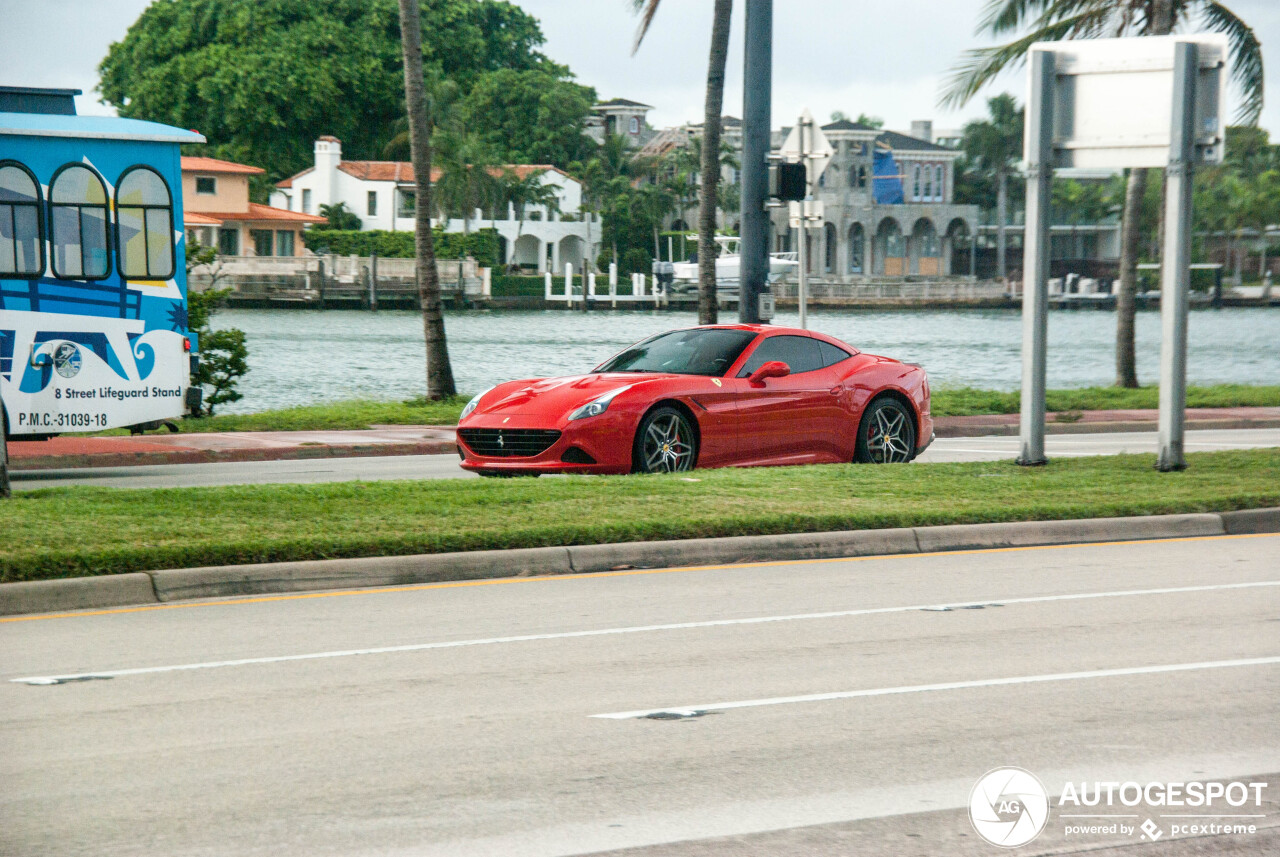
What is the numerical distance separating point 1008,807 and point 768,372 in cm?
891

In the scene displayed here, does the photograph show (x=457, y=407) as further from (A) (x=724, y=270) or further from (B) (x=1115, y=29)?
(A) (x=724, y=270)

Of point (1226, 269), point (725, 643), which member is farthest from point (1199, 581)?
point (1226, 269)

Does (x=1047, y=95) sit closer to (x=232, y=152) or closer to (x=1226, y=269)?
(x=232, y=152)

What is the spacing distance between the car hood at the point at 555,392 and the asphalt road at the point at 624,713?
→ 12.4 ft

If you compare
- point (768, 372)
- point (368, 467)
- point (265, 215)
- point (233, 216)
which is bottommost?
point (368, 467)

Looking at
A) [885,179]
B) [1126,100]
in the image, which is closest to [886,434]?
[1126,100]

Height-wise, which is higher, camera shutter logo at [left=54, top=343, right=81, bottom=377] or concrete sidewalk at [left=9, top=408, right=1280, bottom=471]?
camera shutter logo at [left=54, top=343, right=81, bottom=377]

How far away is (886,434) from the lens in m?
15.0

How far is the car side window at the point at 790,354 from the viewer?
14.2 m

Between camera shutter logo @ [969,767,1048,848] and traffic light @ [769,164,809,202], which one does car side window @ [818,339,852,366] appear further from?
camera shutter logo @ [969,767,1048,848]

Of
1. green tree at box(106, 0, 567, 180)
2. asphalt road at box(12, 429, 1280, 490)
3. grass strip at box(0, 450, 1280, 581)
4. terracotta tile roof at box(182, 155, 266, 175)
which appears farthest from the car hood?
green tree at box(106, 0, 567, 180)

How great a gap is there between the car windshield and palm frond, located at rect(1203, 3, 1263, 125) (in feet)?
51.4

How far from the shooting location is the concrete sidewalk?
1697cm

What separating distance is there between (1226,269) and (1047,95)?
443ft
